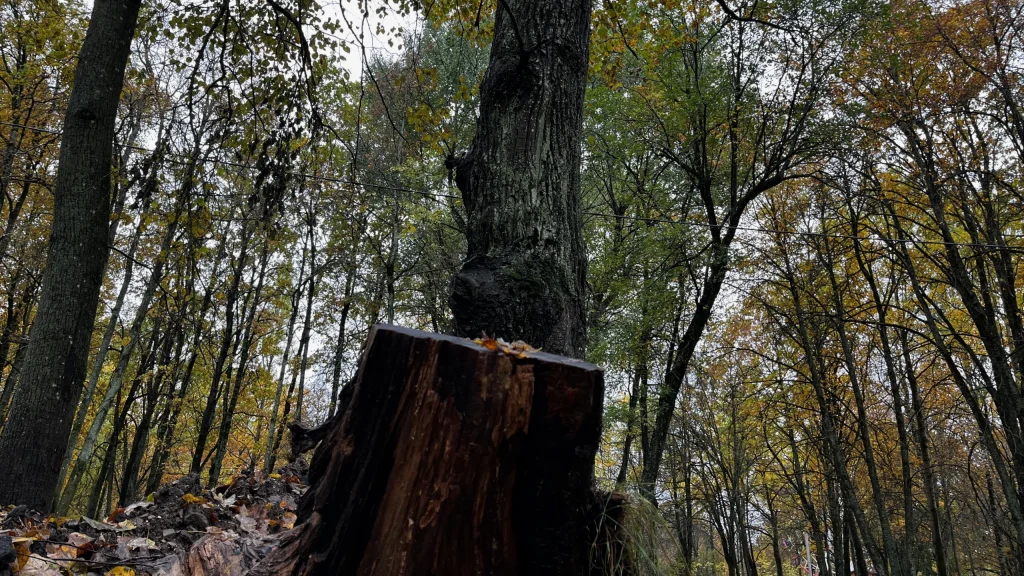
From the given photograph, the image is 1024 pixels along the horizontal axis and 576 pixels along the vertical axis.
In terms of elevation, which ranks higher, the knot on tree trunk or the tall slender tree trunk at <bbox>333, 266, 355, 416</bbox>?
the tall slender tree trunk at <bbox>333, 266, 355, 416</bbox>

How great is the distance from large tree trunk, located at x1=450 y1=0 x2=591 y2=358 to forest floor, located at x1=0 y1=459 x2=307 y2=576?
106 cm

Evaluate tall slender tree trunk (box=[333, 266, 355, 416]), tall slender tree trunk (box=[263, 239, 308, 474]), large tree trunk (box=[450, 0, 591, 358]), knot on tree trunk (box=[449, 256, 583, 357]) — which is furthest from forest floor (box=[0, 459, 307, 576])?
tall slender tree trunk (box=[333, 266, 355, 416])

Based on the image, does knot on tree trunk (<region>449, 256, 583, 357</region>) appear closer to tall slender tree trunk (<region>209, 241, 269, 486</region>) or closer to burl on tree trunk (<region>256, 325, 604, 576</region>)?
burl on tree trunk (<region>256, 325, 604, 576</region>)

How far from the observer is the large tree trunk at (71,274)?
2961 millimetres

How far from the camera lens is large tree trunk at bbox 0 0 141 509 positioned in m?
2.96

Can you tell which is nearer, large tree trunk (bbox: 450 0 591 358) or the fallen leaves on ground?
the fallen leaves on ground

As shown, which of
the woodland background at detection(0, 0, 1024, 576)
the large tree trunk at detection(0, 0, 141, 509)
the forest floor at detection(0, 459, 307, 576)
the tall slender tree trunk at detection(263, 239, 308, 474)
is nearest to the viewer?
the forest floor at detection(0, 459, 307, 576)

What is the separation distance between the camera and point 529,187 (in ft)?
7.05

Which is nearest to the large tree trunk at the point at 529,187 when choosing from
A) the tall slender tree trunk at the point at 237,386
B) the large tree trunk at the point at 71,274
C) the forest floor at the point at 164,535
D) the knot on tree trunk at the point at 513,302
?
the knot on tree trunk at the point at 513,302

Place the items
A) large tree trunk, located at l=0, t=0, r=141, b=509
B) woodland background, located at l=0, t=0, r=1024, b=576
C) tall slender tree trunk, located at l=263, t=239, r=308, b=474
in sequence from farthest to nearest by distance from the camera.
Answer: tall slender tree trunk, located at l=263, t=239, r=308, b=474 → woodland background, located at l=0, t=0, r=1024, b=576 → large tree trunk, located at l=0, t=0, r=141, b=509

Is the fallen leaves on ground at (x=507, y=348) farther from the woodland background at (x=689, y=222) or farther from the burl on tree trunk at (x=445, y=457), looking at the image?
the woodland background at (x=689, y=222)

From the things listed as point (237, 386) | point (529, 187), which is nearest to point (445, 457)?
point (529, 187)

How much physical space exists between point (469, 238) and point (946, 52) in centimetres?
1024

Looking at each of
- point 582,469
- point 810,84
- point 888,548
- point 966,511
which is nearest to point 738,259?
point 810,84
